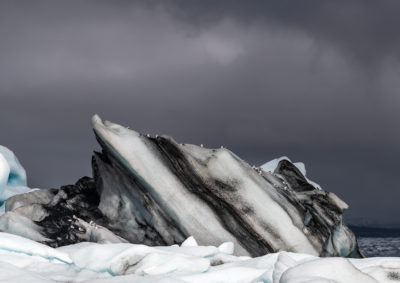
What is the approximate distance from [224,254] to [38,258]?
4.37 meters

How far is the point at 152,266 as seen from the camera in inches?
462

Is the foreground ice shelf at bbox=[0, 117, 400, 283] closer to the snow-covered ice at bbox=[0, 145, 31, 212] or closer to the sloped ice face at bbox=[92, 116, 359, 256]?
the sloped ice face at bbox=[92, 116, 359, 256]

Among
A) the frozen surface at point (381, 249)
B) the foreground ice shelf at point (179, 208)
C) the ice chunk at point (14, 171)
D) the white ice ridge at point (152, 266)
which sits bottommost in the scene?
the frozen surface at point (381, 249)

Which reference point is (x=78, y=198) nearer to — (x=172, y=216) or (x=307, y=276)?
(x=172, y=216)

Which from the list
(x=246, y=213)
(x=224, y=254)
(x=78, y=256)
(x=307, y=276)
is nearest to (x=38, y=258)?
(x=78, y=256)

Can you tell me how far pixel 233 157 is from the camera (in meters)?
18.6

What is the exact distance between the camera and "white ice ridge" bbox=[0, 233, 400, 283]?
10.0 m

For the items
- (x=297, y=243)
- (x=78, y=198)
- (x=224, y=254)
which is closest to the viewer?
(x=224, y=254)

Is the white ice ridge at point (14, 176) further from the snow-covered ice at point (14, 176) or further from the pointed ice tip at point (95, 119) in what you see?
the pointed ice tip at point (95, 119)

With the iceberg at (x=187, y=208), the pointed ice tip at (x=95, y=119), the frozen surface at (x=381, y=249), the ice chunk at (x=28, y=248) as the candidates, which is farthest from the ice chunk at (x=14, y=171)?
the frozen surface at (x=381, y=249)

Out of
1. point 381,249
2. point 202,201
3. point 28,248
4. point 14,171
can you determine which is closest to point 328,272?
point 28,248

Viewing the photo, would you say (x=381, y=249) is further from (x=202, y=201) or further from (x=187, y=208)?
(x=187, y=208)

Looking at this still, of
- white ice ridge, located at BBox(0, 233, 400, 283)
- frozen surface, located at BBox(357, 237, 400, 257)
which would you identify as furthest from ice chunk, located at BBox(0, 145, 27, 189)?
frozen surface, located at BBox(357, 237, 400, 257)

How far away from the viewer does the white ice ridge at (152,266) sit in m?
10.0
